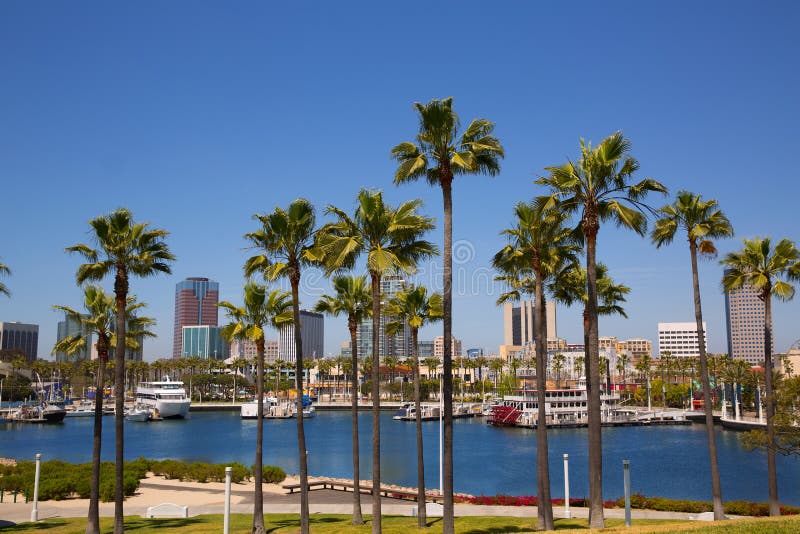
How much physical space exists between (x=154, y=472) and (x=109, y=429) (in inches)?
4389

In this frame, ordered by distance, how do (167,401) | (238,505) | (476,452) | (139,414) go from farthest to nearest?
1. (167,401)
2. (139,414)
3. (476,452)
4. (238,505)

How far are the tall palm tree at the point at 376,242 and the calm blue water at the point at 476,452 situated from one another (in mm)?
34645

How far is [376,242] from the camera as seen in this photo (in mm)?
25594

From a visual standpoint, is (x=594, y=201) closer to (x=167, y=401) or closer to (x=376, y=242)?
(x=376, y=242)

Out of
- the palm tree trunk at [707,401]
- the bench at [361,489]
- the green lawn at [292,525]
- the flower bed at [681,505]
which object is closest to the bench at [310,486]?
the bench at [361,489]

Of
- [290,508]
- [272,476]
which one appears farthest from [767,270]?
[272,476]

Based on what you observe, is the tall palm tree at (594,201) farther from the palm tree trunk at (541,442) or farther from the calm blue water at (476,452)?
the calm blue water at (476,452)

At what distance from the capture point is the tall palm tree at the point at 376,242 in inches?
953

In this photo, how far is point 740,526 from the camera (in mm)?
18875

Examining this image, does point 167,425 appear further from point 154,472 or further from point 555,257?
point 555,257

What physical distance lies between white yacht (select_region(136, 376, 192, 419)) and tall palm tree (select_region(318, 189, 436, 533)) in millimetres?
157023

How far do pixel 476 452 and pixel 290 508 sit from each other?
6271 cm

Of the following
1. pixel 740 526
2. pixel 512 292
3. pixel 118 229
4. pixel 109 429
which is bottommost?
pixel 109 429

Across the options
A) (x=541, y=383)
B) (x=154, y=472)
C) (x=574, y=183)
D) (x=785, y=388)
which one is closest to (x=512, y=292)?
(x=541, y=383)
